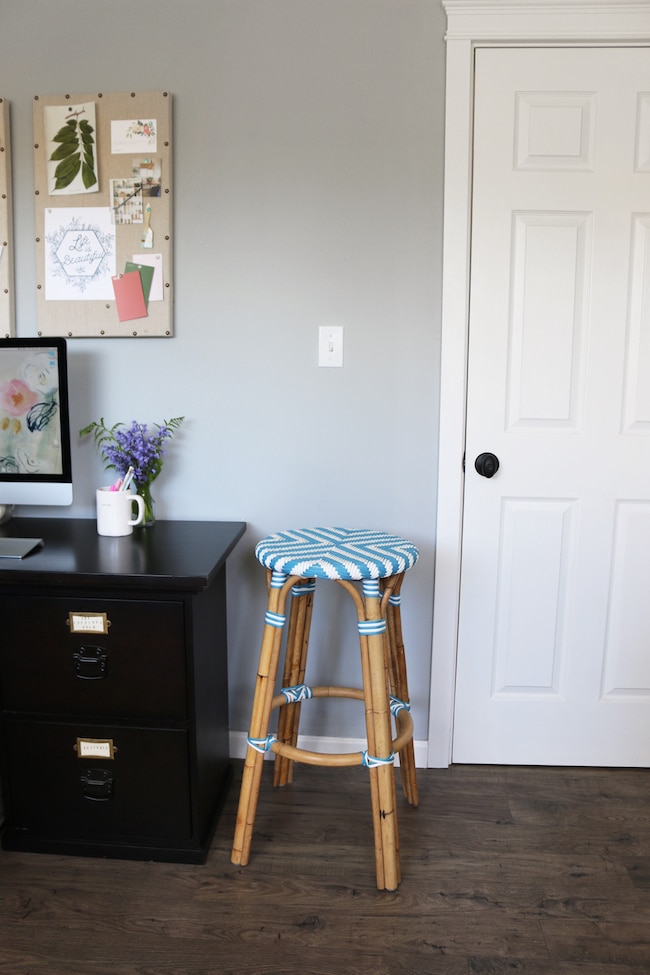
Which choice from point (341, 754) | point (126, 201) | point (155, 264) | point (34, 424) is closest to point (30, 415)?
point (34, 424)

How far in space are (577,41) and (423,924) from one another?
2168 mm

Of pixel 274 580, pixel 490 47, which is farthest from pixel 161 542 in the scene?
pixel 490 47

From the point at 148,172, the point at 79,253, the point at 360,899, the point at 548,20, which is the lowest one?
the point at 360,899

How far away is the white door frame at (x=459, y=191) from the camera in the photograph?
183cm

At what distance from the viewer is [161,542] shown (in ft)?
6.00

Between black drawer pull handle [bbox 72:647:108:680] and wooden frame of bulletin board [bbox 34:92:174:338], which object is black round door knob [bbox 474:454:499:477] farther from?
black drawer pull handle [bbox 72:647:108:680]

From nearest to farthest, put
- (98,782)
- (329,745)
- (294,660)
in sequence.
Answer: (98,782) < (294,660) < (329,745)

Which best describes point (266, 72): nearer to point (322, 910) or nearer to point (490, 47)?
point (490, 47)

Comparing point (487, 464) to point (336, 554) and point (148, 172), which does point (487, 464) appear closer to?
point (336, 554)

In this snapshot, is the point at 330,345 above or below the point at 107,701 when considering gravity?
above

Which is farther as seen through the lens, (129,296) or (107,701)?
(129,296)

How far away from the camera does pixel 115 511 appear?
1873mm

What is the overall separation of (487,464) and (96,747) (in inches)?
48.8

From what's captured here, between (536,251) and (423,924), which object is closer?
(423,924)
